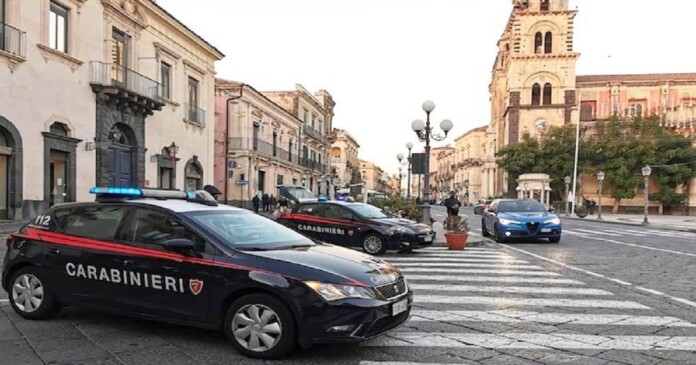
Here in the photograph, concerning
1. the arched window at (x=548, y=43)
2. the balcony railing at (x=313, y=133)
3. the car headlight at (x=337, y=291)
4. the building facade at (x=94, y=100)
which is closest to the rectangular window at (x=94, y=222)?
the car headlight at (x=337, y=291)

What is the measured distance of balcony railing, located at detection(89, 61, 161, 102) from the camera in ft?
70.1

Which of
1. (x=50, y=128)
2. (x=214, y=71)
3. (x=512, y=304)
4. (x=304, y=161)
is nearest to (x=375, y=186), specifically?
(x=304, y=161)

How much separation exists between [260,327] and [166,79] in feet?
83.0

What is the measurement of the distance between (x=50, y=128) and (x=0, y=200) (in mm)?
3108

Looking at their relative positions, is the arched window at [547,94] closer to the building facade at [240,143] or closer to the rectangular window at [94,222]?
the building facade at [240,143]

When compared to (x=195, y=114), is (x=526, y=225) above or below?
below

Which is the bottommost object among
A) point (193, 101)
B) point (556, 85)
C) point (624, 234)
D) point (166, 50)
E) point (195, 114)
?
point (624, 234)

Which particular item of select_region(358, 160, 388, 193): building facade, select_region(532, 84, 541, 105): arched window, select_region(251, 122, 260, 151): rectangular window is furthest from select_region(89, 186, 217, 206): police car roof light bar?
select_region(358, 160, 388, 193): building facade

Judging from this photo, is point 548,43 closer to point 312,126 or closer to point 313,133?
point 312,126

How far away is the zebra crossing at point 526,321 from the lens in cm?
522

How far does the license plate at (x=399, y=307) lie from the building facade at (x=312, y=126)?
160 feet

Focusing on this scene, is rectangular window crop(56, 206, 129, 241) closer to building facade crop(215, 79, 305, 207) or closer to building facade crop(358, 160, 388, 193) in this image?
building facade crop(215, 79, 305, 207)

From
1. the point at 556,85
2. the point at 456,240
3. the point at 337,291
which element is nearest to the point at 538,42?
the point at 556,85

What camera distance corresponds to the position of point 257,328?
4.70 meters
